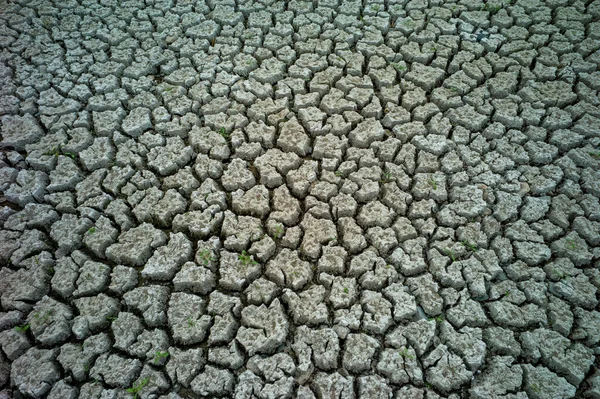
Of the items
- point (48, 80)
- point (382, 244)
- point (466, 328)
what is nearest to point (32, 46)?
point (48, 80)

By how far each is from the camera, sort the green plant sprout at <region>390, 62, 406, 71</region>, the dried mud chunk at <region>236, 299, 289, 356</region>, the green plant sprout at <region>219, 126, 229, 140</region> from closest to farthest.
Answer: the dried mud chunk at <region>236, 299, 289, 356</region> → the green plant sprout at <region>219, 126, 229, 140</region> → the green plant sprout at <region>390, 62, 406, 71</region>

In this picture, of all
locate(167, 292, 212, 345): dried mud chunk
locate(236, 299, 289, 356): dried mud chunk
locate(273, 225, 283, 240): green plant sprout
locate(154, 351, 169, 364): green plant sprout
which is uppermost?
locate(273, 225, 283, 240): green plant sprout

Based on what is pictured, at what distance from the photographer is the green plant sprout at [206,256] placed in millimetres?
2219

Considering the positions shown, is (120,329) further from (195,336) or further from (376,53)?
(376,53)

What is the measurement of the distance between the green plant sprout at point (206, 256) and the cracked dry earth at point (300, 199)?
15 mm

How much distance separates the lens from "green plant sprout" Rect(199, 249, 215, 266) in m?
2.22

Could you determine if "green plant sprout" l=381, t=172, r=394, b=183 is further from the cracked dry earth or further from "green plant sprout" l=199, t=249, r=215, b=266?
"green plant sprout" l=199, t=249, r=215, b=266

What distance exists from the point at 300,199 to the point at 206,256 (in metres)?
0.60

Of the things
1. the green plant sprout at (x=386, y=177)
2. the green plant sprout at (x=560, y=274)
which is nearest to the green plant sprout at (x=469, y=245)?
the green plant sprout at (x=560, y=274)

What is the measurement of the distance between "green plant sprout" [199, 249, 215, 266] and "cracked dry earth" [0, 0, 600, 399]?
0.02 meters

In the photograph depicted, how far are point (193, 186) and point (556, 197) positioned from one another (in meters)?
1.99

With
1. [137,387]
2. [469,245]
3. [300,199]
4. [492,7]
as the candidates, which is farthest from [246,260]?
[492,7]

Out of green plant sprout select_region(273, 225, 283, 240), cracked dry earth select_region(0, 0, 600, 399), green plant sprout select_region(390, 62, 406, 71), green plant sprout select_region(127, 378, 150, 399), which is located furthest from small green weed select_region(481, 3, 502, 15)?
green plant sprout select_region(127, 378, 150, 399)

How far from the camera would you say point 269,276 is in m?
2.18
